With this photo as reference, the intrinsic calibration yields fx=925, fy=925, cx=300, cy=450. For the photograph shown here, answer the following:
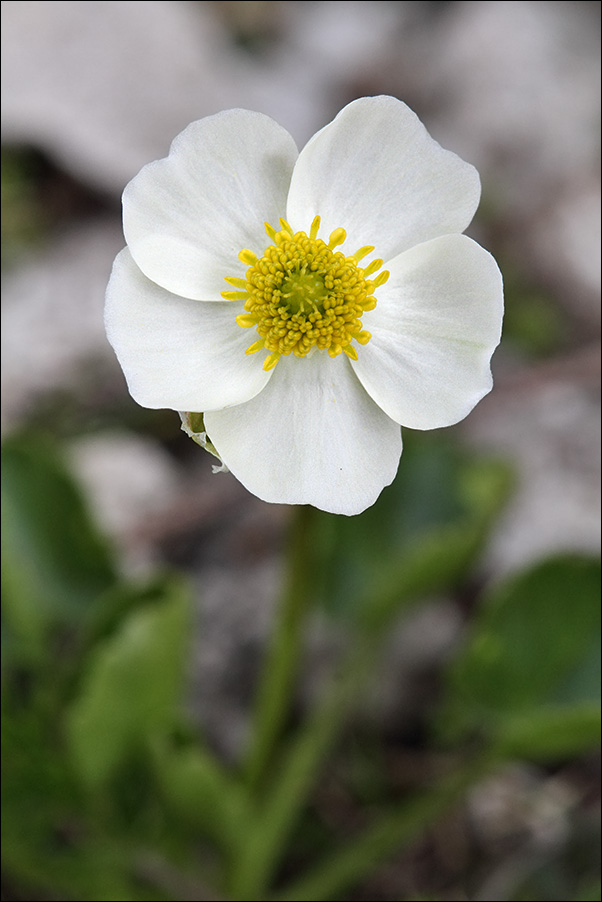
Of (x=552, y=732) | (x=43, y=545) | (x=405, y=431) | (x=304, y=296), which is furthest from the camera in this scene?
(x=405, y=431)

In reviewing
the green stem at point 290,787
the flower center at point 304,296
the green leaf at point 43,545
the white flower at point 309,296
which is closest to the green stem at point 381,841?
the green stem at point 290,787

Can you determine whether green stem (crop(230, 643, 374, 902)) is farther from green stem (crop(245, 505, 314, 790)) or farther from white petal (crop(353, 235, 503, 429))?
white petal (crop(353, 235, 503, 429))

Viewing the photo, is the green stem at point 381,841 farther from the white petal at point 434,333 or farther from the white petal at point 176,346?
the white petal at point 176,346

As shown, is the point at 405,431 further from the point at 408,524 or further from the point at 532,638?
the point at 532,638

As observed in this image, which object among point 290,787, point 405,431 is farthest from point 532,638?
point 405,431

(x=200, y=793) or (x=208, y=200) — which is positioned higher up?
(x=208, y=200)

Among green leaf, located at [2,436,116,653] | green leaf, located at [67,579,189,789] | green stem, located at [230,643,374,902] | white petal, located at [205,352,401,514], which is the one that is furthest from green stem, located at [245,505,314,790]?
green leaf, located at [2,436,116,653]
